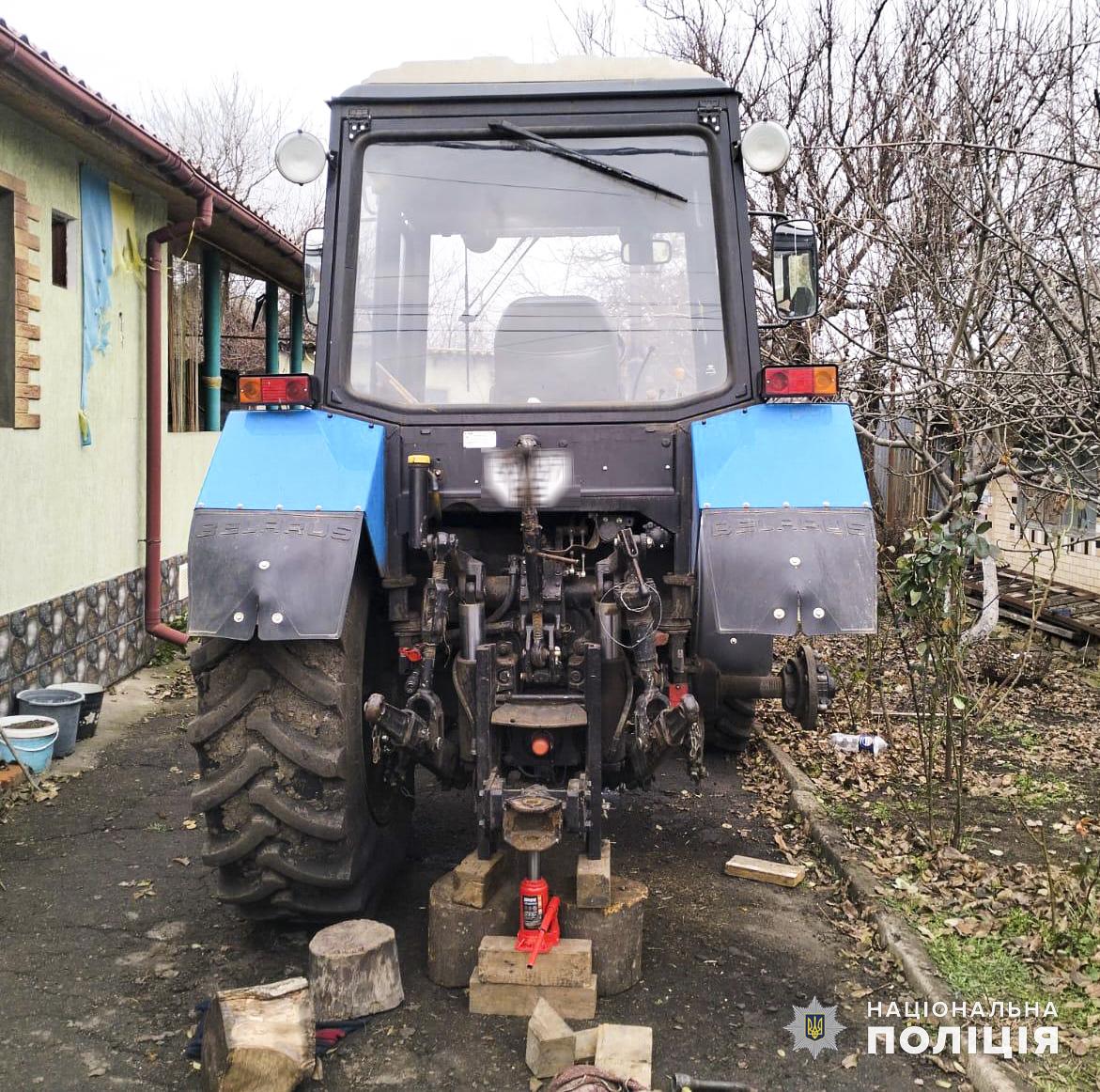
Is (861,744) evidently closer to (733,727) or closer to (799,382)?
(733,727)

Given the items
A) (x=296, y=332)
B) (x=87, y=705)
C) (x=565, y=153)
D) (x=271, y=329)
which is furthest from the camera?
(x=296, y=332)

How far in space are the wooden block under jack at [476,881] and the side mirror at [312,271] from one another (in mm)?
2049

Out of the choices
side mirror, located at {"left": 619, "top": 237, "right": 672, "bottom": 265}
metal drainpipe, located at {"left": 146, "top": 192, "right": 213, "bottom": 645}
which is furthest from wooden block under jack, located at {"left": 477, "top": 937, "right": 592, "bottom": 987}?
metal drainpipe, located at {"left": 146, "top": 192, "right": 213, "bottom": 645}

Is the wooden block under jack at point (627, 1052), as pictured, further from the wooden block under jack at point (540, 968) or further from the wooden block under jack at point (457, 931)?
the wooden block under jack at point (457, 931)

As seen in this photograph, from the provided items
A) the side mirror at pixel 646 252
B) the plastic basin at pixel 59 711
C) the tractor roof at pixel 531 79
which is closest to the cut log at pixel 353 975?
the side mirror at pixel 646 252

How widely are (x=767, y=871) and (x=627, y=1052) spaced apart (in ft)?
5.10

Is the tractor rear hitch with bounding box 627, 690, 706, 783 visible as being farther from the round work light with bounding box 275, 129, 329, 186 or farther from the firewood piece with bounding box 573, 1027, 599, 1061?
the round work light with bounding box 275, 129, 329, 186

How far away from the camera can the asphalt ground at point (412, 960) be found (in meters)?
3.12

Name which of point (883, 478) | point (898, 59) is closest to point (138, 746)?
point (898, 59)

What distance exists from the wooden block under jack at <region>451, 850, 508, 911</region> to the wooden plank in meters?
0.24

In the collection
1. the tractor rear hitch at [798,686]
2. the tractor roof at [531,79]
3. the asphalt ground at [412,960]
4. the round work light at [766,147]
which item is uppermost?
the tractor roof at [531,79]

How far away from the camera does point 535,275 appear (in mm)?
Result: 4105

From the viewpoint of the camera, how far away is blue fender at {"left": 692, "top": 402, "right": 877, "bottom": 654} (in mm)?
3363

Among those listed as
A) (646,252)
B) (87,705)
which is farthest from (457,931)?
(87,705)
